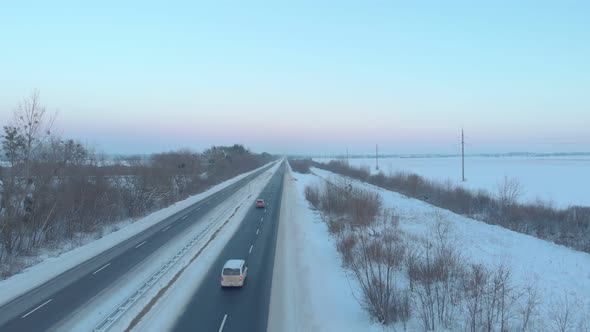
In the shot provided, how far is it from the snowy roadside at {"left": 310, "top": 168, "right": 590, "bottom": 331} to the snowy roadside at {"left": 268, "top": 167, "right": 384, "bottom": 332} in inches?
11.3

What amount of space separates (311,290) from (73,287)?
9417 mm

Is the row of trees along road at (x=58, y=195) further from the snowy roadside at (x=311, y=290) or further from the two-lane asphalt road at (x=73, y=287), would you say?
the snowy roadside at (x=311, y=290)

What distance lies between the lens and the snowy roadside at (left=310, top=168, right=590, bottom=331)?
13.5 m

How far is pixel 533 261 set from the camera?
19.8 m

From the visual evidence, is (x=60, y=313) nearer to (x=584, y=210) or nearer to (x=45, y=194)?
(x=45, y=194)

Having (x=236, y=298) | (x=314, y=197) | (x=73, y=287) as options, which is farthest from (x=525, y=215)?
(x=73, y=287)

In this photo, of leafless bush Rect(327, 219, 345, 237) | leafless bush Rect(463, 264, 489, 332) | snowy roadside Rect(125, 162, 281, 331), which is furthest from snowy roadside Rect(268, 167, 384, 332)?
snowy roadside Rect(125, 162, 281, 331)

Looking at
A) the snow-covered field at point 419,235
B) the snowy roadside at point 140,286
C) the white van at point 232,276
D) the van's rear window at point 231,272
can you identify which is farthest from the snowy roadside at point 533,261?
the snowy roadside at point 140,286

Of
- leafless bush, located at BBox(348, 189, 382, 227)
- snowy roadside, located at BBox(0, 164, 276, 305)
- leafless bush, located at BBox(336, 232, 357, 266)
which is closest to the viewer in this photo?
snowy roadside, located at BBox(0, 164, 276, 305)

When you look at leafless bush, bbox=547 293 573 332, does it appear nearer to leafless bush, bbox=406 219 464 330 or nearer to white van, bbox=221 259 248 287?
leafless bush, bbox=406 219 464 330

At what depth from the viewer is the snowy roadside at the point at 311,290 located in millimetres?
12352

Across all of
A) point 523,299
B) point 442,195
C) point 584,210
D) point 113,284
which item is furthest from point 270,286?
point 442,195

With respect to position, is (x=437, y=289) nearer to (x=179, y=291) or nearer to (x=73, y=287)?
(x=179, y=291)

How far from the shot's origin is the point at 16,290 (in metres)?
15.7
